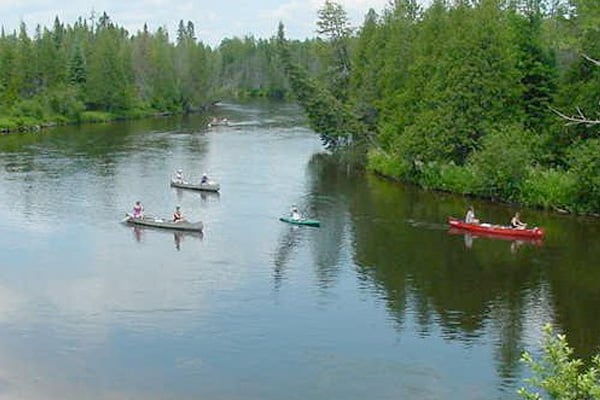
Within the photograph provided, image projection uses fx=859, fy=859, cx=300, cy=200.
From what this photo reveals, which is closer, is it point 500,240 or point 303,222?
point 500,240

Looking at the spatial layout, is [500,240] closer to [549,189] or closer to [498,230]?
[498,230]

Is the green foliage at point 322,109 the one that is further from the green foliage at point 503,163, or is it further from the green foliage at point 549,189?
the green foliage at point 549,189

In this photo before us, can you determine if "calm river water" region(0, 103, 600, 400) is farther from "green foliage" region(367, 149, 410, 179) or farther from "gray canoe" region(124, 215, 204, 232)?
"green foliage" region(367, 149, 410, 179)

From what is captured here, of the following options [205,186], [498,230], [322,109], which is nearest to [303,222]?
[498,230]

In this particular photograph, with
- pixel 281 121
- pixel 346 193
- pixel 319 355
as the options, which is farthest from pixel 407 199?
pixel 281 121

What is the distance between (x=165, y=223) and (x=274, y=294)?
39.8 feet

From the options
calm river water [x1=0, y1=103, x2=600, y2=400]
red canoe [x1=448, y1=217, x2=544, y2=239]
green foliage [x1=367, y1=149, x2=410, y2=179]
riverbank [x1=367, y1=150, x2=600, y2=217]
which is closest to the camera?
calm river water [x1=0, y1=103, x2=600, y2=400]

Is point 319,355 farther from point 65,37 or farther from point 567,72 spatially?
point 65,37

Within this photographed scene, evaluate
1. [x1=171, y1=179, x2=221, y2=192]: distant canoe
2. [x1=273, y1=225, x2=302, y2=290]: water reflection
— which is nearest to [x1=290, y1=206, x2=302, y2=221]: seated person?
[x1=273, y1=225, x2=302, y2=290]: water reflection

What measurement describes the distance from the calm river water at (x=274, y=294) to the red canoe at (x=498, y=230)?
69cm

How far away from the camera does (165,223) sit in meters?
43.2

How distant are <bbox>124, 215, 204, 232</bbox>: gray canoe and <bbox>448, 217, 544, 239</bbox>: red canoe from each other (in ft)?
43.0

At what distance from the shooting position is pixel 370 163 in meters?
64.8

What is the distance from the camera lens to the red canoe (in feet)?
136
